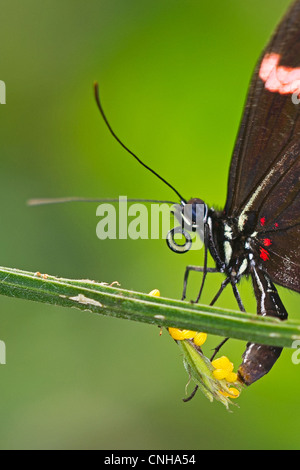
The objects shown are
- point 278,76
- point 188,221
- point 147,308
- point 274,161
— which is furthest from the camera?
point 188,221

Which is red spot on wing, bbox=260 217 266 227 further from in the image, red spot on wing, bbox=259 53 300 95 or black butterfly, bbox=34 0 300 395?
red spot on wing, bbox=259 53 300 95

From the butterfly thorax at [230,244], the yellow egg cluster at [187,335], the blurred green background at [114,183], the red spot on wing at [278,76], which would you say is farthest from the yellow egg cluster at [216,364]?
the blurred green background at [114,183]

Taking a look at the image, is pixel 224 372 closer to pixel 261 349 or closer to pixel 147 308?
pixel 261 349

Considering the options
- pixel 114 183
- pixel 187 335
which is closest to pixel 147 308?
pixel 187 335

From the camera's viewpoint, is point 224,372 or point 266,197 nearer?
point 224,372

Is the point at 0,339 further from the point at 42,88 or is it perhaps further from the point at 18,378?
the point at 42,88
